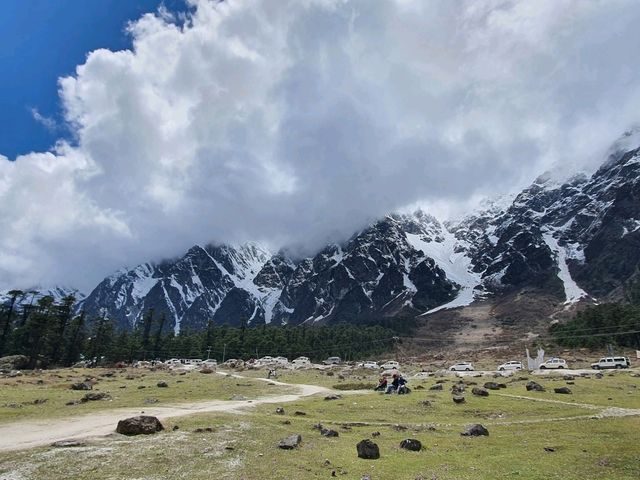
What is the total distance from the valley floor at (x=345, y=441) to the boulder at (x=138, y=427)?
954 mm

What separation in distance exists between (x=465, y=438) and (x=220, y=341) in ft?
513

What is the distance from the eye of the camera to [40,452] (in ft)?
79.6

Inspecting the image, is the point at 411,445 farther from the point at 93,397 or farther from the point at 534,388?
the point at 93,397

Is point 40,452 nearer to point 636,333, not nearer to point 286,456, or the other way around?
point 286,456

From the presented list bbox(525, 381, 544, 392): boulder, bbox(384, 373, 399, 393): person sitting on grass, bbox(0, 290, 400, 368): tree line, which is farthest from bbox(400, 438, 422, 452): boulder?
bbox(0, 290, 400, 368): tree line

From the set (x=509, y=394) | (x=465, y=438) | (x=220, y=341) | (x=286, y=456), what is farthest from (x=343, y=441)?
(x=220, y=341)

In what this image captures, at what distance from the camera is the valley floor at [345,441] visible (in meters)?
22.3

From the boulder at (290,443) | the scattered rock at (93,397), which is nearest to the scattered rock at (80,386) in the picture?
the scattered rock at (93,397)

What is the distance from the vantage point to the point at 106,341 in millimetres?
158500

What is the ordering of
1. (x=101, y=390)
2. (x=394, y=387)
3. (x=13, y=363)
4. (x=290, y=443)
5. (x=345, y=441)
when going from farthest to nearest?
(x=13, y=363), (x=394, y=387), (x=101, y=390), (x=345, y=441), (x=290, y=443)

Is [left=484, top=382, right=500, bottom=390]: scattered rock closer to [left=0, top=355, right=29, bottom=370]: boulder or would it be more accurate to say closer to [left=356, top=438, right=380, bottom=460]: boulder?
[left=356, top=438, right=380, bottom=460]: boulder

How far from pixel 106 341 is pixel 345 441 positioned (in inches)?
5924

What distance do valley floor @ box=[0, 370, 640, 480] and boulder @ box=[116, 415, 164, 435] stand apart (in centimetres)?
95

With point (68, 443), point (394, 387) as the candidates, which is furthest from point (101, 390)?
point (394, 387)
